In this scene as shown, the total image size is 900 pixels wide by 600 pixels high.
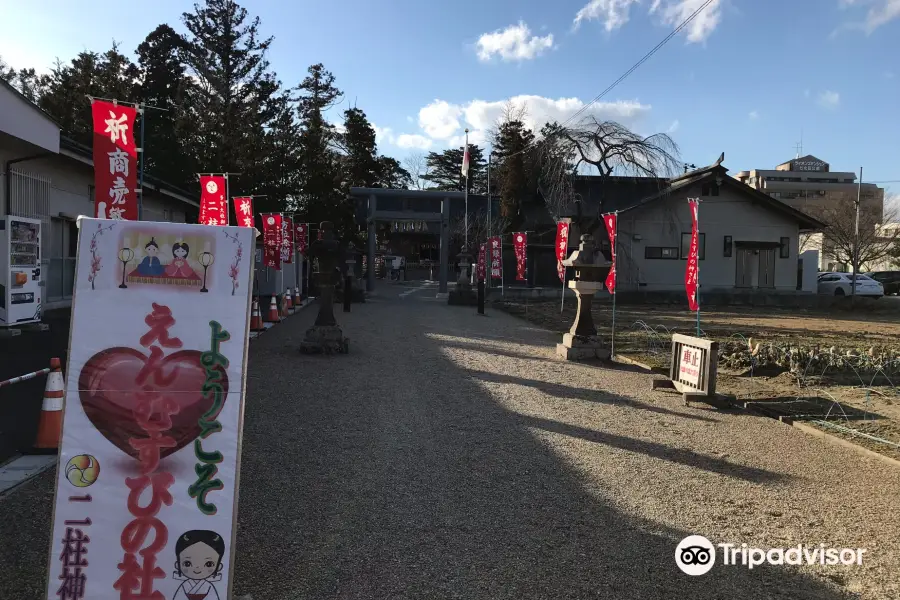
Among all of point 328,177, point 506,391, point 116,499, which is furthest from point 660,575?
point 328,177

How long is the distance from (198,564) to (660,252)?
92.4ft

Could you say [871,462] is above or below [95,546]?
below

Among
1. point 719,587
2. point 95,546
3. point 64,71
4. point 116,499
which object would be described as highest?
point 64,71

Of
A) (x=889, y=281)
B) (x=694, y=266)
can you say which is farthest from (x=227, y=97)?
(x=889, y=281)

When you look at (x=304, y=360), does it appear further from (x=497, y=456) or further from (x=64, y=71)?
(x=64, y=71)

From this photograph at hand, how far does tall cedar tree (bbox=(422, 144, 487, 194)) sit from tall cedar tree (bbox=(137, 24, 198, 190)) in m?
22.6

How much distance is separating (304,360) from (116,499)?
24.6ft

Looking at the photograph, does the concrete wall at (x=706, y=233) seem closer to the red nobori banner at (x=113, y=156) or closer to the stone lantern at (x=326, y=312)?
the stone lantern at (x=326, y=312)

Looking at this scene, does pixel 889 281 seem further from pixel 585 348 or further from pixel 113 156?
pixel 113 156

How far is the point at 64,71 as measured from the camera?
27.5 metres

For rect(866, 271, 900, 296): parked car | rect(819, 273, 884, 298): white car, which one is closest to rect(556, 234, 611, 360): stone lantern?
rect(819, 273, 884, 298): white car

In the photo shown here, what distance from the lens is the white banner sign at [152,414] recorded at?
8.45ft

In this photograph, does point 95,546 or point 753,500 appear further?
point 753,500

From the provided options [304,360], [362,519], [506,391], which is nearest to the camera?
[362,519]
